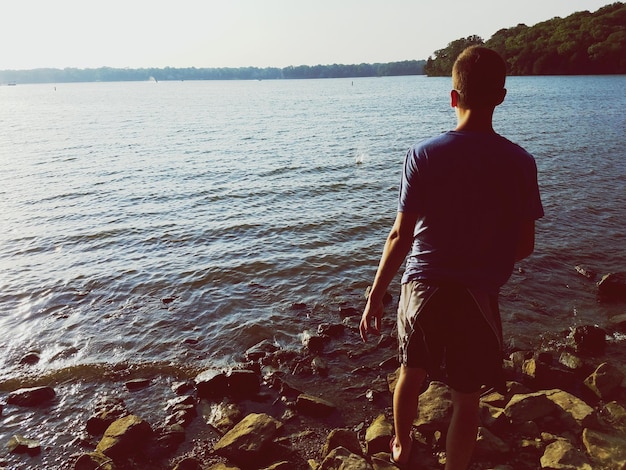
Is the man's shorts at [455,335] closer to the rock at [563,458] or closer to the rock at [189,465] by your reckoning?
the rock at [563,458]

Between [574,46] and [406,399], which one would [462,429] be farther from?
[574,46]

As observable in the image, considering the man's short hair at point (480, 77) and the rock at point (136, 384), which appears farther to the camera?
the rock at point (136, 384)

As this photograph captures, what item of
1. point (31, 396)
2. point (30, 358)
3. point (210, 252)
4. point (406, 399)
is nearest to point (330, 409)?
point (406, 399)

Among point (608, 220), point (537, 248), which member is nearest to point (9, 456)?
point (537, 248)

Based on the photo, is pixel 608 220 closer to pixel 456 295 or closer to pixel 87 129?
pixel 456 295

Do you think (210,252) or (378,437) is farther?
(210,252)

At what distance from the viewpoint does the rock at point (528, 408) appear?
17.9ft

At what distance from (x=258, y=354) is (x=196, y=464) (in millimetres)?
2747

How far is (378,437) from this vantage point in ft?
17.2

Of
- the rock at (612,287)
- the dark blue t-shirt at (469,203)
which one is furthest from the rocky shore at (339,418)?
the dark blue t-shirt at (469,203)

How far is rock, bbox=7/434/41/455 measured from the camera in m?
5.83

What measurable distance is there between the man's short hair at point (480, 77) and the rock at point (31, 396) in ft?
22.7

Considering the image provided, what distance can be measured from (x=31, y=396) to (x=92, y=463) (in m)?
2.14

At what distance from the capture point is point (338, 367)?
749 centimetres
